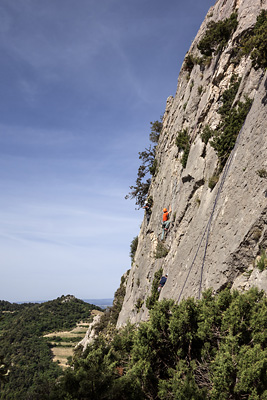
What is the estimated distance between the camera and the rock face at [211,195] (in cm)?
925

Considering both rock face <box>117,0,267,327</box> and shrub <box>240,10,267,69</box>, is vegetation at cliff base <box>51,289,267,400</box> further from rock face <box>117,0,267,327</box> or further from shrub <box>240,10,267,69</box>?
shrub <box>240,10,267,69</box>

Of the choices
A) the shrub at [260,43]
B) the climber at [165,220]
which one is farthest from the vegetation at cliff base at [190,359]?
the climber at [165,220]

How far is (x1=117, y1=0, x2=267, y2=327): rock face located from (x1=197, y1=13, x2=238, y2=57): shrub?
48 centimetres

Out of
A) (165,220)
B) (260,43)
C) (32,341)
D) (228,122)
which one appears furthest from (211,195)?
(32,341)

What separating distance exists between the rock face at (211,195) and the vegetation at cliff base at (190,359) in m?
1.40

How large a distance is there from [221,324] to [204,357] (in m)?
1.13

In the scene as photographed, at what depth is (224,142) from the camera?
43.1ft

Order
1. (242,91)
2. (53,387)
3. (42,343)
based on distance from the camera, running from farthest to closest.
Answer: (42,343) < (242,91) < (53,387)

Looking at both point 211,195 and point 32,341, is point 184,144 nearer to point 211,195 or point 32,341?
point 211,195

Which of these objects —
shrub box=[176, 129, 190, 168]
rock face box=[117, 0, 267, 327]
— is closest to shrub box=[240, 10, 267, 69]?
rock face box=[117, 0, 267, 327]

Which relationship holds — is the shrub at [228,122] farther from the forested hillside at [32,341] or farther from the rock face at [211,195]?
the forested hillside at [32,341]

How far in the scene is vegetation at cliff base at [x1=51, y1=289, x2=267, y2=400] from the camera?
605 cm

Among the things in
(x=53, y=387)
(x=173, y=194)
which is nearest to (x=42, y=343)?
(x=173, y=194)

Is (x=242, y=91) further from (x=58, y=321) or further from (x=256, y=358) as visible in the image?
(x=58, y=321)
